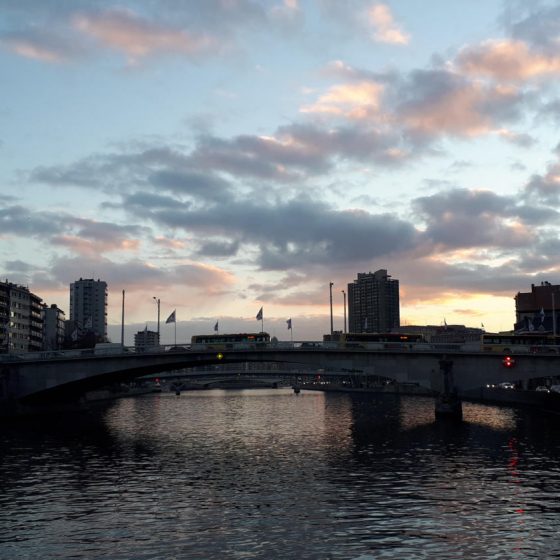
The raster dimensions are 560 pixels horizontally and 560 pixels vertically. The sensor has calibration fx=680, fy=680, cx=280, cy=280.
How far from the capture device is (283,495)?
3959 centimetres

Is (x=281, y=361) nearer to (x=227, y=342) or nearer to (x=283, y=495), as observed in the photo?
(x=227, y=342)

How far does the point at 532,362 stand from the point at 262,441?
3966 centimetres

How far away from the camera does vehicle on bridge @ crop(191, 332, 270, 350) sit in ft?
323

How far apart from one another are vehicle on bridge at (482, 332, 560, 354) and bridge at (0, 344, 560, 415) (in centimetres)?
231

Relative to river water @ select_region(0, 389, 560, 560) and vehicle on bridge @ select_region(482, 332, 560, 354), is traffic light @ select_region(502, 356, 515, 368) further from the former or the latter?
river water @ select_region(0, 389, 560, 560)

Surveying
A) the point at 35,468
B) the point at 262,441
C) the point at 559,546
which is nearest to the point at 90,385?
the point at 262,441

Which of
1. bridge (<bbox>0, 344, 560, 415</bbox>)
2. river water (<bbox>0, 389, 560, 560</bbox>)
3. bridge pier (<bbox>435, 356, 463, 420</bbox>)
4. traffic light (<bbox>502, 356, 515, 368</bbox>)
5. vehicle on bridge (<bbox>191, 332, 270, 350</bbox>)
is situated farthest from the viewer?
vehicle on bridge (<bbox>191, 332, 270, 350</bbox>)

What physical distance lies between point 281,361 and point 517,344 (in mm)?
33423

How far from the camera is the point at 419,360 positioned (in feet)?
309

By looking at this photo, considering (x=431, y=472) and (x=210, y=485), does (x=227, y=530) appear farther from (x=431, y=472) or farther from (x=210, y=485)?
(x=431, y=472)

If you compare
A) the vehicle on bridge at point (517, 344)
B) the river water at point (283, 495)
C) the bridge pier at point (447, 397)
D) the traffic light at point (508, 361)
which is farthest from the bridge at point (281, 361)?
the river water at point (283, 495)

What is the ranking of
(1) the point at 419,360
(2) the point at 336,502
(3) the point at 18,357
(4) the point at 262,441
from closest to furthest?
(2) the point at 336,502, (4) the point at 262,441, (1) the point at 419,360, (3) the point at 18,357

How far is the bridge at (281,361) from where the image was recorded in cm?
9062

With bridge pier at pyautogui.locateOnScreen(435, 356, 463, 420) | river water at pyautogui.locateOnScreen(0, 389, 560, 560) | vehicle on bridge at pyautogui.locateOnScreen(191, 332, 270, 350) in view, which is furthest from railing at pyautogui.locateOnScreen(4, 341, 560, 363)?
river water at pyautogui.locateOnScreen(0, 389, 560, 560)
